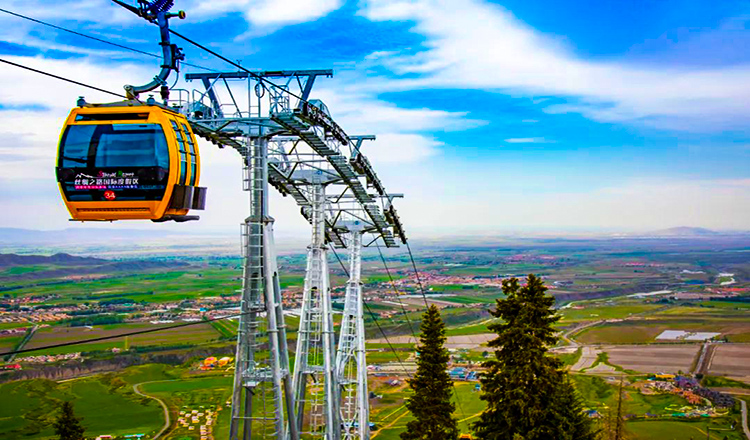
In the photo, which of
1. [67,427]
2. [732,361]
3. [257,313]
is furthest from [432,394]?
[732,361]

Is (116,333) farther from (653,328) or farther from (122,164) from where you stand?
(122,164)

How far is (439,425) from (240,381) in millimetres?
11891

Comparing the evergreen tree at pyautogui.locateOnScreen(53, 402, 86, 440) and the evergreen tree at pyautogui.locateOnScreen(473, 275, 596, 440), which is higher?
the evergreen tree at pyautogui.locateOnScreen(473, 275, 596, 440)

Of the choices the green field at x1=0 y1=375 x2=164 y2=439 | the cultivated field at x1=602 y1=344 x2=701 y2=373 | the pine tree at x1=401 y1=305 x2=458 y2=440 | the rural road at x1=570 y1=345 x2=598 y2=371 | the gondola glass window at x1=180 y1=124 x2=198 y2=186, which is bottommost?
the green field at x1=0 y1=375 x2=164 y2=439

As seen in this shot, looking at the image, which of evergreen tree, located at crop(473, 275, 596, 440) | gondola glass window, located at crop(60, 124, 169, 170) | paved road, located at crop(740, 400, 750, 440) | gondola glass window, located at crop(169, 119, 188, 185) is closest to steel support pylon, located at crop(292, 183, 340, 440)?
evergreen tree, located at crop(473, 275, 596, 440)

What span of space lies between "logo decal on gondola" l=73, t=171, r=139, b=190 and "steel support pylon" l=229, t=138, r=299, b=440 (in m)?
2.61

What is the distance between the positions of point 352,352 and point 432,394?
11.4ft

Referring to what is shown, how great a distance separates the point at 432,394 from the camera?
23125mm

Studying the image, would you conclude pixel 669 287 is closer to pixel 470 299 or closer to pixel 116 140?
pixel 470 299

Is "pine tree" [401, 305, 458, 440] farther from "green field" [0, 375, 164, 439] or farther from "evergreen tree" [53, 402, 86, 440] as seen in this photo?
"green field" [0, 375, 164, 439]

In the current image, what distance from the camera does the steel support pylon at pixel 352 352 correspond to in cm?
2092

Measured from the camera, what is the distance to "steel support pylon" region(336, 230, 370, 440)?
68.6ft

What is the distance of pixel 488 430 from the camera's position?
18.2 metres

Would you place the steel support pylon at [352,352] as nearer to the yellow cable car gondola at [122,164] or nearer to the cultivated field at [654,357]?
the yellow cable car gondola at [122,164]
